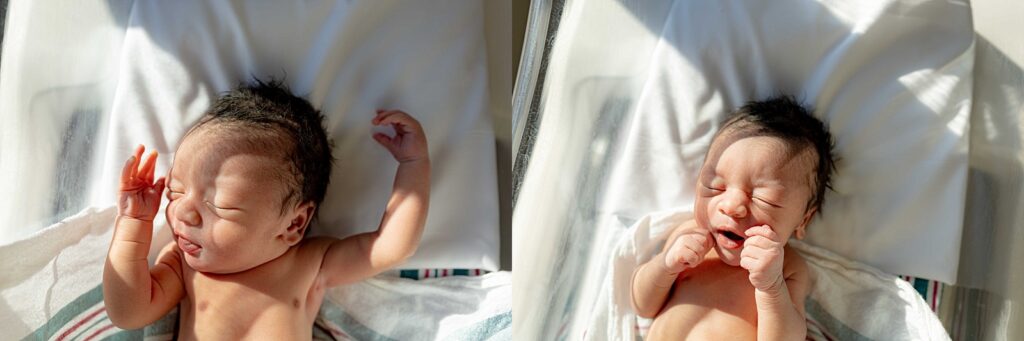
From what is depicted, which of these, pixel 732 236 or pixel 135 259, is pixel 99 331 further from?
pixel 732 236

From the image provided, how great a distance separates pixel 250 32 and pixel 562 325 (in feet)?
1.63

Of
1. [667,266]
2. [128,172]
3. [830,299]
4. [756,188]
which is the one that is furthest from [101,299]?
[830,299]

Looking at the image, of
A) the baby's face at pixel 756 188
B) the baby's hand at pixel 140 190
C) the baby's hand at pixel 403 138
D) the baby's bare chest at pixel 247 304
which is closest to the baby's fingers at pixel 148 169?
the baby's hand at pixel 140 190

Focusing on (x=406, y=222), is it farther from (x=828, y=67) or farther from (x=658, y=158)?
(x=828, y=67)

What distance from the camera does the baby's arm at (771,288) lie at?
1.03 m

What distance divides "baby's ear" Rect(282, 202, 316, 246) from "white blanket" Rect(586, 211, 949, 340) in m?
0.34

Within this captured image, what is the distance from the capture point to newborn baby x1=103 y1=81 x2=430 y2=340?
3.40 feet

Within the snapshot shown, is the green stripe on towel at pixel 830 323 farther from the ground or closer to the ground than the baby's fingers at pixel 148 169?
closer to the ground

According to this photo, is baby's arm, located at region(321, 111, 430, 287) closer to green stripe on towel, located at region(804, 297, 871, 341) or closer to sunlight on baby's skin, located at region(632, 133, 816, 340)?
sunlight on baby's skin, located at region(632, 133, 816, 340)

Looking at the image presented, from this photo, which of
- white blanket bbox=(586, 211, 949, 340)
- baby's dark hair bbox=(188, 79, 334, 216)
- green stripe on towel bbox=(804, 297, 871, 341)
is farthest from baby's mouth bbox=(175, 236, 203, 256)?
green stripe on towel bbox=(804, 297, 871, 341)

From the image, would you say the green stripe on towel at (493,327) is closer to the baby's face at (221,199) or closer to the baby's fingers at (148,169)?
the baby's face at (221,199)

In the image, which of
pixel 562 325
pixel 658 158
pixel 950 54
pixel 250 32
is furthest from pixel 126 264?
pixel 950 54

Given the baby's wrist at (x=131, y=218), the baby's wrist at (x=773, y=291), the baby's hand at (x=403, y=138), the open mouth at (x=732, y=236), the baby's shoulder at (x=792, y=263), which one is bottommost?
the baby's wrist at (x=773, y=291)

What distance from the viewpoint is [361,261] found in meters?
1.11
